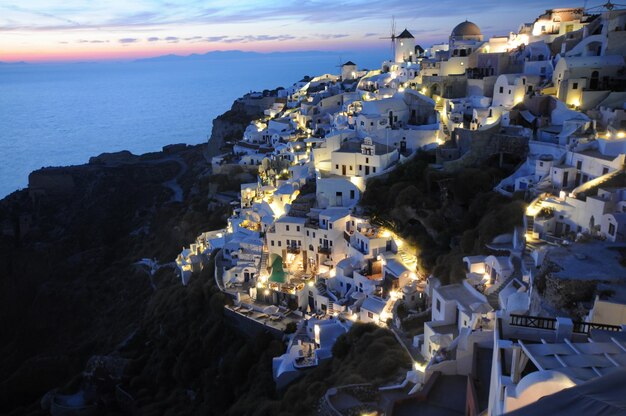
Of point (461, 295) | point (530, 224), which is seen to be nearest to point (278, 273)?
point (461, 295)

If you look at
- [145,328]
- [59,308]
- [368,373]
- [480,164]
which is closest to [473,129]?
[480,164]

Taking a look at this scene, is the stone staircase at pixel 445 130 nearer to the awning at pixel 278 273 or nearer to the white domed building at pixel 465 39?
the white domed building at pixel 465 39

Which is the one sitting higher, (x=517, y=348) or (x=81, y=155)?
(x=517, y=348)

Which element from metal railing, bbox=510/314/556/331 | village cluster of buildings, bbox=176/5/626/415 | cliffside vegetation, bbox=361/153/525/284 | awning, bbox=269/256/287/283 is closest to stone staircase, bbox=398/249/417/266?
village cluster of buildings, bbox=176/5/626/415

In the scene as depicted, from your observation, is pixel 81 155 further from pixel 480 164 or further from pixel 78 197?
pixel 480 164

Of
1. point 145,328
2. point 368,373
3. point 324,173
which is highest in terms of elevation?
point 324,173

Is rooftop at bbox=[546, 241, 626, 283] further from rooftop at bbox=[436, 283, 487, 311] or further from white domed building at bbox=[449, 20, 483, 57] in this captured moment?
white domed building at bbox=[449, 20, 483, 57]

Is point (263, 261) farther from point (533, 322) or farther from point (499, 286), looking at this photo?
point (533, 322)
